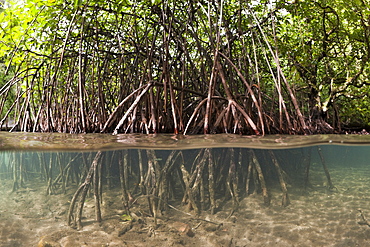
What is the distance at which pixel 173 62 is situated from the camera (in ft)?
19.0

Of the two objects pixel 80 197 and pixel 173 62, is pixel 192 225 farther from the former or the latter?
pixel 173 62

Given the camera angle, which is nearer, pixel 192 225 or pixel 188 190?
pixel 192 225

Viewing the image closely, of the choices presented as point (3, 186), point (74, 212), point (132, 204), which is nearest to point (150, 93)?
point (132, 204)

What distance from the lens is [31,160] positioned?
19.4ft

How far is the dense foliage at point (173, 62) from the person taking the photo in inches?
180

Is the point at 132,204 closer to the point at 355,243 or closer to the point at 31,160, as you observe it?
the point at 31,160

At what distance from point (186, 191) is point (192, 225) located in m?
0.53

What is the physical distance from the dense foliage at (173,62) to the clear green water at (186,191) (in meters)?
0.37

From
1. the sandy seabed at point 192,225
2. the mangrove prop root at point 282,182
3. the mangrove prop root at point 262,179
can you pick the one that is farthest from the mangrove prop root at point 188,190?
the mangrove prop root at point 282,182

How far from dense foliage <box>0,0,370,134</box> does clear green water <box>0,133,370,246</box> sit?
372 millimetres

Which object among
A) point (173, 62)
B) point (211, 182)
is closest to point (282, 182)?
point (211, 182)

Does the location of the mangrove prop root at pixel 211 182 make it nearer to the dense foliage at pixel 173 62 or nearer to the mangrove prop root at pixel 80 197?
the dense foliage at pixel 173 62

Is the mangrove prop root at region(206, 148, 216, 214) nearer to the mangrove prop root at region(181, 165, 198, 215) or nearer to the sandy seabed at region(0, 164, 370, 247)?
the sandy seabed at region(0, 164, 370, 247)

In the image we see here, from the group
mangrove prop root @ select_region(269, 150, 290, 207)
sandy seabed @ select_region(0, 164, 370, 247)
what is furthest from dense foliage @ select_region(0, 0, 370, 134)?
sandy seabed @ select_region(0, 164, 370, 247)
